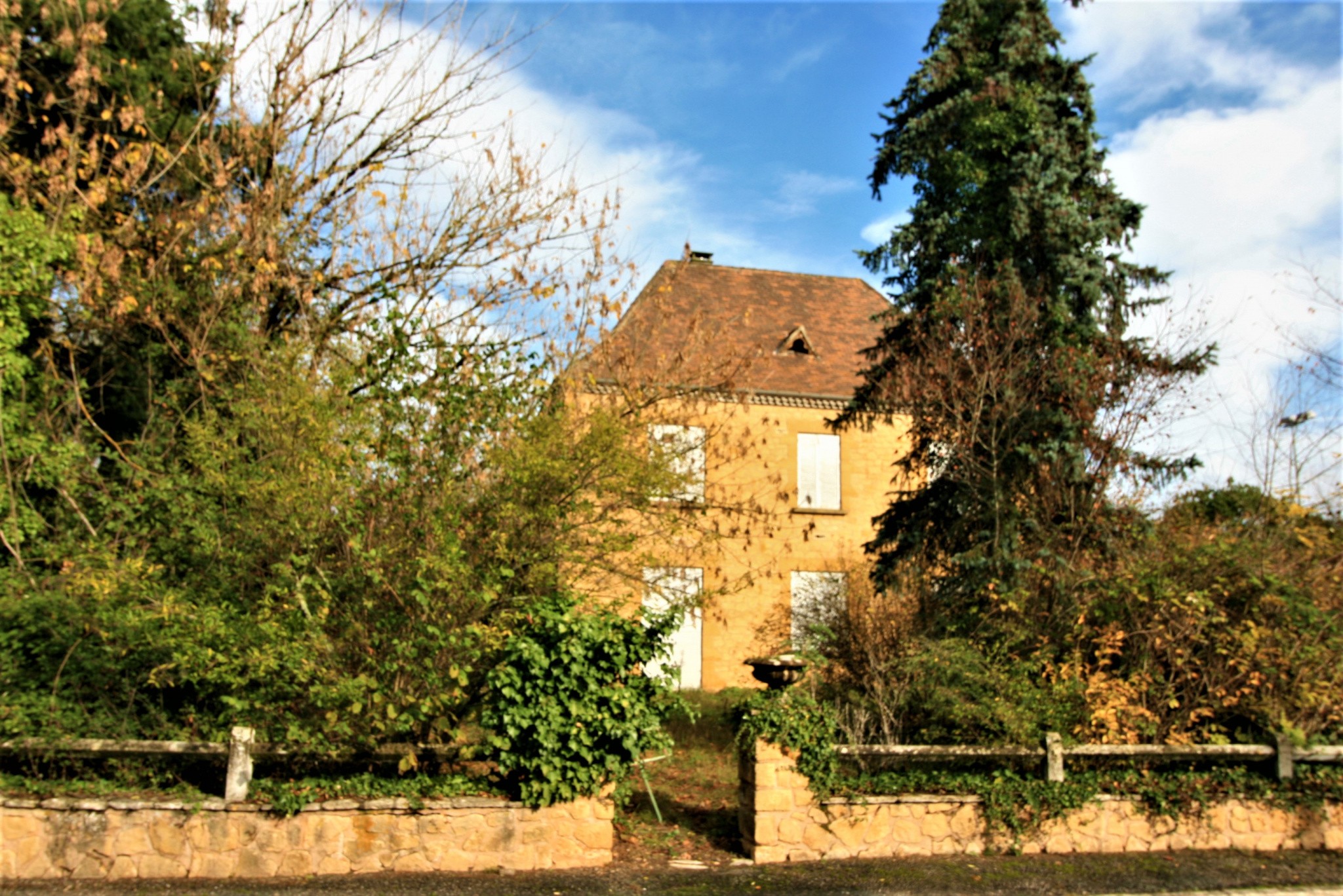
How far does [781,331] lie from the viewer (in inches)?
802

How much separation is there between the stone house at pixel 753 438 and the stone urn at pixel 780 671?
1273 millimetres

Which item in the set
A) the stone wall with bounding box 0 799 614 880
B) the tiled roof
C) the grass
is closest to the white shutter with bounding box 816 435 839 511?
the tiled roof

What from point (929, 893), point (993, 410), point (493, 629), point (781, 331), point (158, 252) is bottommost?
point (929, 893)

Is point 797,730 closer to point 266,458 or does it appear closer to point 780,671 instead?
point 780,671

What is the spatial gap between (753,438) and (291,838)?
31.0 feet

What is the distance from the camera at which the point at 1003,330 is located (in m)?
11.2

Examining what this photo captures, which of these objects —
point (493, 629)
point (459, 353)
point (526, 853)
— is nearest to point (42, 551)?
point (459, 353)

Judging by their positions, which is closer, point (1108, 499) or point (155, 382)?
point (1108, 499)

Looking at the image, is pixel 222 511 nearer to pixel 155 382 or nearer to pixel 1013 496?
pixel 155 382

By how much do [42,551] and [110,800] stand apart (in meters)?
3.71

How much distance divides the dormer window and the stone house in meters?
0.04

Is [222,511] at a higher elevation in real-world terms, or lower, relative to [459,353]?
lower

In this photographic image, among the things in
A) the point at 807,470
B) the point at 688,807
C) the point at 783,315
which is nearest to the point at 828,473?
the point at 807,470

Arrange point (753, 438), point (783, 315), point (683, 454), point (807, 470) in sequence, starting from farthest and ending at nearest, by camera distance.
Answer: point (783, 315) < point (807, 470) < point (753, 438) < point (683, 454)
